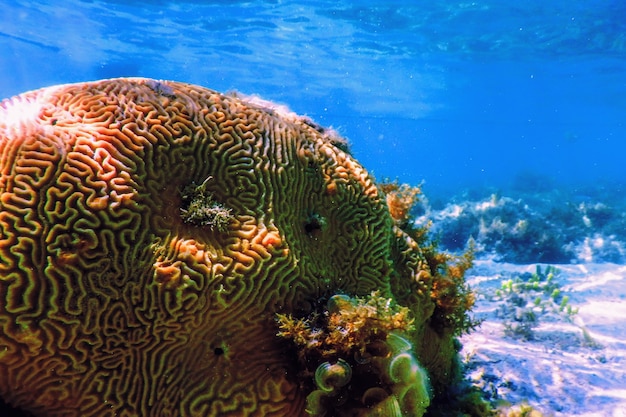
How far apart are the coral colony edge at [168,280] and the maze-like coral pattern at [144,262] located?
11 mm

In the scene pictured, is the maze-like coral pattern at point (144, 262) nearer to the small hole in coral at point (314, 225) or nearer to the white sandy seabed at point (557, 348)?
the small hole in coral at point (314, 225)

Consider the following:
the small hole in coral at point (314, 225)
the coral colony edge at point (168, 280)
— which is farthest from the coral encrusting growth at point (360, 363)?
the small hole in coral at point (314, 225)

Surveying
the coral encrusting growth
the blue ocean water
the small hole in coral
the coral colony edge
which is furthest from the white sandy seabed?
the blue ocean water

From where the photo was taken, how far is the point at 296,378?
3.30m

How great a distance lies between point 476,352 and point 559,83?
4364 cm

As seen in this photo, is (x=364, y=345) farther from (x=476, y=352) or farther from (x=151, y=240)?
(x=476, y=352)

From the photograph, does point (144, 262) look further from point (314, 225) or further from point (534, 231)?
point (534, 231)

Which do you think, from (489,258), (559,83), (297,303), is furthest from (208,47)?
(297,303)

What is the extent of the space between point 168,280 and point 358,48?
35104mm

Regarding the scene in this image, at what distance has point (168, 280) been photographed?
10.3ft

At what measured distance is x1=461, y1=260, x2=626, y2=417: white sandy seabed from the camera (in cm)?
532

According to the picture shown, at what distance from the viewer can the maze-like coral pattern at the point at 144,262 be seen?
9.52 ft

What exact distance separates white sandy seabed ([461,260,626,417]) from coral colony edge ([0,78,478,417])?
9.96ft

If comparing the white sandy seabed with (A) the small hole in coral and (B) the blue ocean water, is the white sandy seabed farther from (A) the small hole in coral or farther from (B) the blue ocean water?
(B) the blue ocean water
